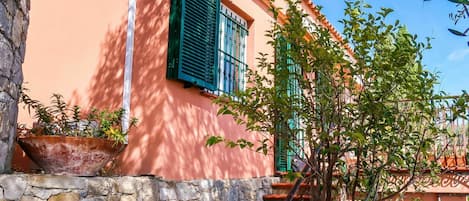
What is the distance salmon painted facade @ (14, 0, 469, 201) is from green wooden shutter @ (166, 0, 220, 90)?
1 centimetres

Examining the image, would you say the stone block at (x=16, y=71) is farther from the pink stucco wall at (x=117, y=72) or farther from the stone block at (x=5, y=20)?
the pink stucco wall at (x=117, y=72)

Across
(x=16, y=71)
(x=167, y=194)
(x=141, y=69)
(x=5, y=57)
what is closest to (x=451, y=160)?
(x=167, y=194)

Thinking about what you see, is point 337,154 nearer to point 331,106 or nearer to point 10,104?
point 331,106

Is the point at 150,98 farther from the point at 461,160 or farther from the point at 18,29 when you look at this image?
the point at 461,160

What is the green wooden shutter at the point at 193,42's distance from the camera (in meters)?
4.50

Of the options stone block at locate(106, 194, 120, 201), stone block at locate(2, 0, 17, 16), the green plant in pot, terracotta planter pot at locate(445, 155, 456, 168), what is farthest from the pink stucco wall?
terracotta planter pot at locate(445, 155, 456, 168)

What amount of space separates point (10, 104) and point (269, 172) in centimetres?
410

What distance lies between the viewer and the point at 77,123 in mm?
3961

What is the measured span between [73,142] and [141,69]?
3.80 ft

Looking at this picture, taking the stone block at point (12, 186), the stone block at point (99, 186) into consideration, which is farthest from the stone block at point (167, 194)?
the stone block at point (12, 186)

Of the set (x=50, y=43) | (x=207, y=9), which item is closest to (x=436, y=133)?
(x=207, y=9)

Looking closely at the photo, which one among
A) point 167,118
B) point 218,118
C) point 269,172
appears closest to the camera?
point 167,118

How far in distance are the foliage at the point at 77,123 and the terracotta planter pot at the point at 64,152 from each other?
19 cm

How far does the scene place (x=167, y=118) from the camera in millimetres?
4398
